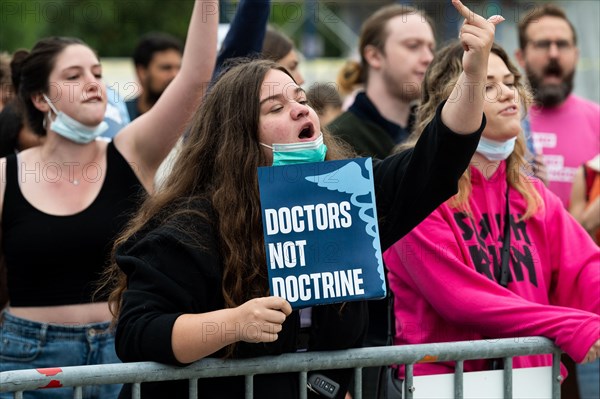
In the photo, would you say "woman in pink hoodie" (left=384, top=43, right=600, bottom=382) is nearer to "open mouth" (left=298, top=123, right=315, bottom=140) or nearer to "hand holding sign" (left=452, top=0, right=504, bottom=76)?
"open mouth" (left=298, top=123, right=315, bottom=140)

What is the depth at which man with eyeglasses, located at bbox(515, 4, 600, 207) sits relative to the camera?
5355mm

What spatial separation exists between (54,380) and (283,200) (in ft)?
2.68

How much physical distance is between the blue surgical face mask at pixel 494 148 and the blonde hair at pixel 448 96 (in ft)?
0.33

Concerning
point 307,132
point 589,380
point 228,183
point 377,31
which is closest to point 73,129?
point 228,183

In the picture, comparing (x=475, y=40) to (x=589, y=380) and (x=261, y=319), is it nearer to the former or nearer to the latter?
(x=261, y=319)

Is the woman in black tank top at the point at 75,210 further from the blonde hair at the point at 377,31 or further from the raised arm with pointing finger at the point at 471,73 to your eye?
the blonde hair at the point at 377,31

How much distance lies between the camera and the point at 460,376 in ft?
10.1

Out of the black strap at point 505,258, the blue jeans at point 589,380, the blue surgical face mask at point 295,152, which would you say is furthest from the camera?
the blue jeans at point 589,380

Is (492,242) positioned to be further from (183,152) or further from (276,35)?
(276,35)

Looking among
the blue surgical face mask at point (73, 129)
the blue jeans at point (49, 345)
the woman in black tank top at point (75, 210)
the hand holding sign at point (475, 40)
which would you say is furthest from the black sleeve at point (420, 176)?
the blue surgical face mask at point (73, 129)

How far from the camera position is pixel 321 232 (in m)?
2.77

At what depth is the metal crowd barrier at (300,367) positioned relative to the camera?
2678 mm

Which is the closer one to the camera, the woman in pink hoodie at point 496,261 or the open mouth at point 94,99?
the woman in pink hoodie at point 496,261

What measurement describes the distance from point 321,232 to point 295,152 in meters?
0.32
